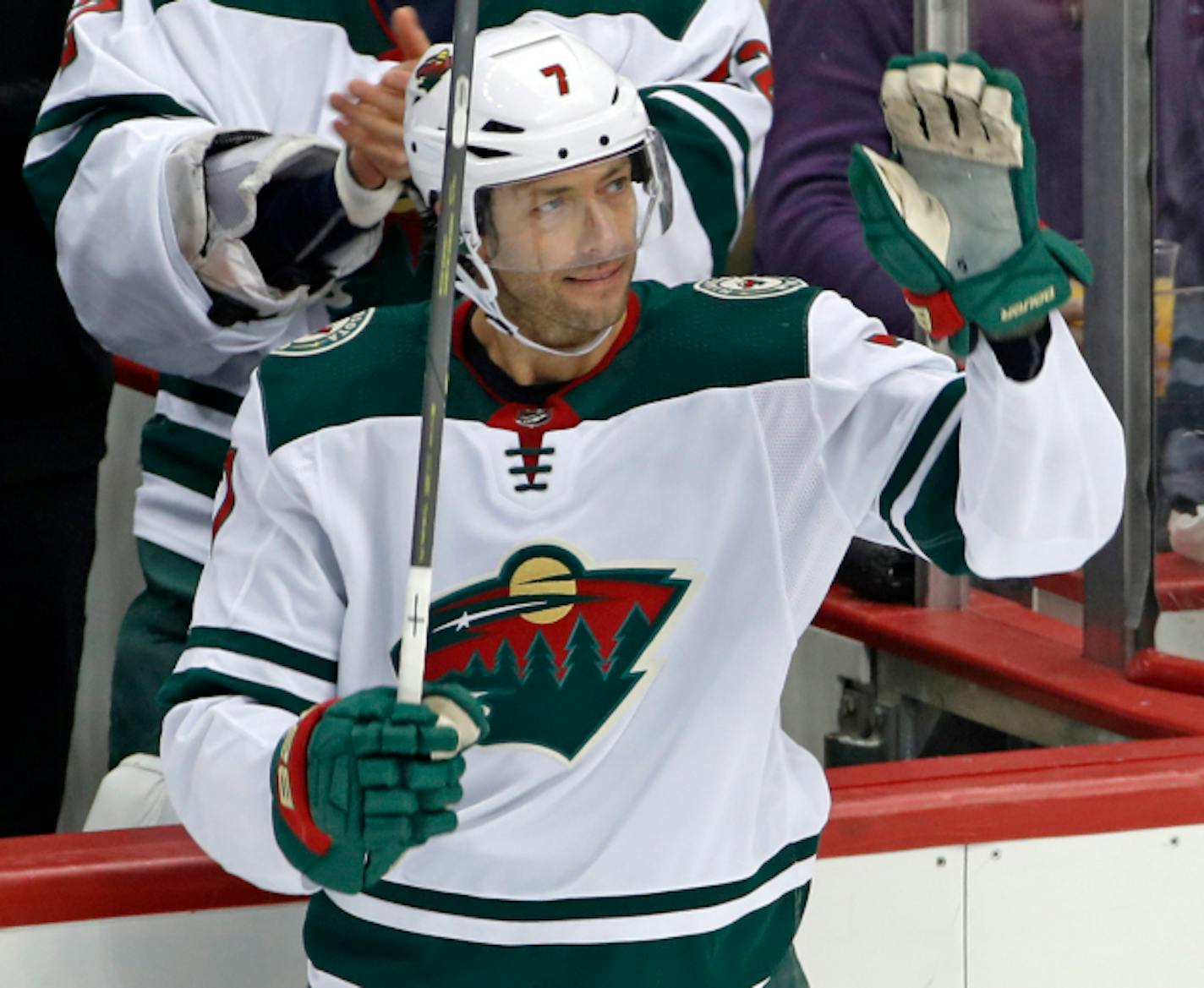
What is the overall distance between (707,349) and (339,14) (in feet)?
2.36

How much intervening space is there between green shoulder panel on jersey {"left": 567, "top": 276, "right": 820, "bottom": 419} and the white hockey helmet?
0.04m

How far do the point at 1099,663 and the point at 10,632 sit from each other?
1.36 metres

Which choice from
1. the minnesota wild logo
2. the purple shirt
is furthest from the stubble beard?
the purple shirt

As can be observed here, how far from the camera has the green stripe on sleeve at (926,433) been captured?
159cm

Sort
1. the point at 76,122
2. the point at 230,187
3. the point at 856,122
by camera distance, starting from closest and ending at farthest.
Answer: the point at 230,187 < the point at 76,122 < the point at 856,122

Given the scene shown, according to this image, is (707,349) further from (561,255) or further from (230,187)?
(230,187)

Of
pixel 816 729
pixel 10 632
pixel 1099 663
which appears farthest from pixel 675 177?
pixel 816 729

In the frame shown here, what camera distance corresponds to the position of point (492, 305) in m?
1.67

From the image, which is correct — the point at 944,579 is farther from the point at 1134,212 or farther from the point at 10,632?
the point at 10,632

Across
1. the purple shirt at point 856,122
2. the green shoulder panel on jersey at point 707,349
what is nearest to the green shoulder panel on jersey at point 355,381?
the green shoulder panel on jersey at point 707,349

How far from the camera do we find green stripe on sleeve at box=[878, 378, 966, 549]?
1591 millimetres

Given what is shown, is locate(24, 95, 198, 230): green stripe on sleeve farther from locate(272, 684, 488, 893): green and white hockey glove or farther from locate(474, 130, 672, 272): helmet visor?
locate(272, 684, 488, 893): green and white hockey glove

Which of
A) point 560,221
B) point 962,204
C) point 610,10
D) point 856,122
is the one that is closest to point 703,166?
point 610,10

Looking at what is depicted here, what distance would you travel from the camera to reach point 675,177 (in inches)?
84.1
